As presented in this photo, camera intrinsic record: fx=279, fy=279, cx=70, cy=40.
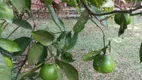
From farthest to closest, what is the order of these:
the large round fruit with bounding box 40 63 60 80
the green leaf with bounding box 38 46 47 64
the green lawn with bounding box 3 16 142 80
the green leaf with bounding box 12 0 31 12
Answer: the green lawn with bounding box 3 16 142 80, the green leaf with bounding box 38 46 47 64, the large round fruit with bounding box 40 63 60 80, the green leaf with bounding box 12 0 31 12

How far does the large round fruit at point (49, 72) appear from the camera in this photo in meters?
0.70

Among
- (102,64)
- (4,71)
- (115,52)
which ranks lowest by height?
(115,52)

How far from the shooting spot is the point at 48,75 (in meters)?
0.70

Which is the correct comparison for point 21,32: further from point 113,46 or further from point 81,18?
point 81,18

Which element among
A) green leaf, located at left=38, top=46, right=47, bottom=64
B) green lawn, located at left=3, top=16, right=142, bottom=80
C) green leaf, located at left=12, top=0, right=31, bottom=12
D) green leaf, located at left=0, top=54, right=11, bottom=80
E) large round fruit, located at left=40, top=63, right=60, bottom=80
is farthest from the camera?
green lawn, located at left=3, top=16, right=142, bottom=80

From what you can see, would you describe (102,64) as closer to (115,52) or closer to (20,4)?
(20,4)

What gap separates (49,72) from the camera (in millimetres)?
699

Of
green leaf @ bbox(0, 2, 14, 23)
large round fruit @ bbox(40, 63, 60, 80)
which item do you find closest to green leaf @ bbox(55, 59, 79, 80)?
large round fruit @ bbox(40, 63, 60, 80)

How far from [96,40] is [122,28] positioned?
12.0 feet

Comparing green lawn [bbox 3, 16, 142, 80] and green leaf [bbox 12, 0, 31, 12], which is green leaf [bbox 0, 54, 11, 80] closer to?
green leaf [bbox 12, 0, 31, 12]

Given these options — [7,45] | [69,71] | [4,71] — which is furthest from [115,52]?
[4,71]

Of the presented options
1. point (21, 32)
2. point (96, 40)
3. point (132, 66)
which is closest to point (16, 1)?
point (132, 66)

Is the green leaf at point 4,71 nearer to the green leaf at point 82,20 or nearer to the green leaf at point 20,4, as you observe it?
the green leaf at point 20,4

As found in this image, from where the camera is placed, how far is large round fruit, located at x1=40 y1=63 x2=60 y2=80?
2.29 ft
